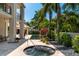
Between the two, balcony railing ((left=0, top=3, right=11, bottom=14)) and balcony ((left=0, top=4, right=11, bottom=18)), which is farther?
balcony railing ((left=0, top=3, right=11, bottom=14))

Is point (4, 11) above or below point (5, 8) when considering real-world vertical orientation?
below

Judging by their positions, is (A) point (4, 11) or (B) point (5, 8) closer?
(A) point (4, 11)

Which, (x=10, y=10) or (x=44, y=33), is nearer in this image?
(x=10, y=10)

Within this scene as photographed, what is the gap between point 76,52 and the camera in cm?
1431

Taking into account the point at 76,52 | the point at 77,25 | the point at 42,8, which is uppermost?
the point at 42,8

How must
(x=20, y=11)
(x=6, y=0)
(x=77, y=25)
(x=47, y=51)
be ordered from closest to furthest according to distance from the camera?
1. (x=47, y=51)
2. (x=6, y=0)
3. (x=77, y=25)
4. (x=20, y=11)

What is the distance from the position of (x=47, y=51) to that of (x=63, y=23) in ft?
82.3

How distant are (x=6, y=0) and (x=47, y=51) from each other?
2974mm

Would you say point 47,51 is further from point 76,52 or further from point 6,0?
point 76,52

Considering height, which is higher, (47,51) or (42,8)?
(42,8)

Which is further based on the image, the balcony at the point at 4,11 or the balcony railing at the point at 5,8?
the balcony railing at the point at 5,8

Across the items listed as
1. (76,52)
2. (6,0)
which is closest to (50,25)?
(76,52)

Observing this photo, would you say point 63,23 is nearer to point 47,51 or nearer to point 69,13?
point 69,13

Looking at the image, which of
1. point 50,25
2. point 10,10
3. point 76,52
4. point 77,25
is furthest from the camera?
point 50,25
